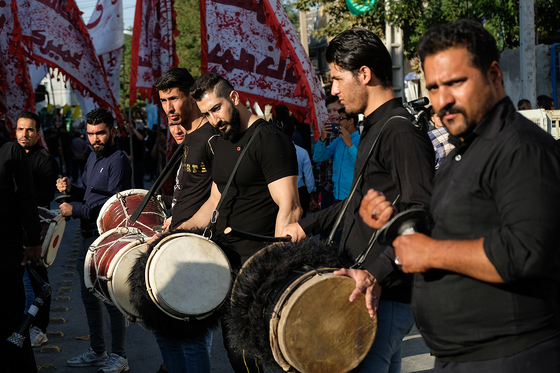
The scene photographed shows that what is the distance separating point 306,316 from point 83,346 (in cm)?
400

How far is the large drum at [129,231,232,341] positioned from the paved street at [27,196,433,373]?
5.57 feet

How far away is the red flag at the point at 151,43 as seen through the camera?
784cm

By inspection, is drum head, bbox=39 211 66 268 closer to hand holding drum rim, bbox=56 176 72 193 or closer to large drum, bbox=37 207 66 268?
large drum, bbox=37 207 66 268

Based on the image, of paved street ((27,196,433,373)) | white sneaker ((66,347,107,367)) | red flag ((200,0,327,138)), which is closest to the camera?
paved street ((27,196,433,373))

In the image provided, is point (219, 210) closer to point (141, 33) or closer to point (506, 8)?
point (141, 33)

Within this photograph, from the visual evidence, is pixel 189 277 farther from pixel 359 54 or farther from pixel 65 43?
pixel 65 43

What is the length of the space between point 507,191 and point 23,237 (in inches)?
152

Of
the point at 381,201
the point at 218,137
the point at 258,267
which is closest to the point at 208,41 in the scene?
the point at 218,137

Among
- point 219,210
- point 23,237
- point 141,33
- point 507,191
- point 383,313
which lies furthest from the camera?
point 141,33

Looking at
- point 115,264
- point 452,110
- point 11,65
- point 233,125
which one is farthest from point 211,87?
point 11,65

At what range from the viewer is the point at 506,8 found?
14.7m

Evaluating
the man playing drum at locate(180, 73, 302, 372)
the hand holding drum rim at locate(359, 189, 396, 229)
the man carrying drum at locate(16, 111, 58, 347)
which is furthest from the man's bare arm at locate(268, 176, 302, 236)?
the man carrying drum at locate(16, 111, 58, 347)

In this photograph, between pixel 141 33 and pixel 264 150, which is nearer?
pixel 264 150

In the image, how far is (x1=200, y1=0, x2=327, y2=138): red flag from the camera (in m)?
6.30
